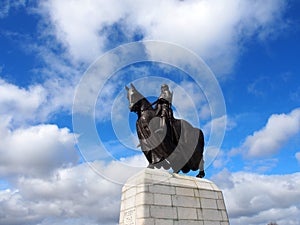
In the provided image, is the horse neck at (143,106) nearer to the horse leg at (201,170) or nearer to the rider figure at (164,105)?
the rider figure at (164,105)

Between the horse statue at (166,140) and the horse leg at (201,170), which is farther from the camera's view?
the horse leg at (201,170)

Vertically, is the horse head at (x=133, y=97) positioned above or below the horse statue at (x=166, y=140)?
above

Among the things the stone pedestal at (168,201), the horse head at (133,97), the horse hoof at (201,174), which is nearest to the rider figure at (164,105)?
the horse head at (133,97)

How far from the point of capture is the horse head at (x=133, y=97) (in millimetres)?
12398

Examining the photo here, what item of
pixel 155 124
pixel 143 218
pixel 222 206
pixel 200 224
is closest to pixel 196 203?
pixel 200 224

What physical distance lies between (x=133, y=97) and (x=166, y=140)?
2600mm

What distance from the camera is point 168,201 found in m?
10.1

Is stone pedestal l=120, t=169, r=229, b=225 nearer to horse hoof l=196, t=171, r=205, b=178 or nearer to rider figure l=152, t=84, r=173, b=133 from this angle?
horse hoof l=196, t=171, r=205, b=178

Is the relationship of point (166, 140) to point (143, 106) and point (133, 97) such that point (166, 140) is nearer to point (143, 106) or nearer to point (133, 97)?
point (143, 106)

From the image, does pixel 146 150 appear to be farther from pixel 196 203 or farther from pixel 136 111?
pixel 196 203

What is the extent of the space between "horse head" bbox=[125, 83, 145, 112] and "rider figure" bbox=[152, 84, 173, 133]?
82 centimetres

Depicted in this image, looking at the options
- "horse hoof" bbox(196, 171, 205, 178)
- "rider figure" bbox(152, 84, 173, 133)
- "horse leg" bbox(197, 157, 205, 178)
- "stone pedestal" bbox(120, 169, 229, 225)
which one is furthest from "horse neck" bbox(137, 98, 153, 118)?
"horse hoof" bbox(196, 171, 205, 178)

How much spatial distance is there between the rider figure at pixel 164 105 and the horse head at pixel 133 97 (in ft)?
2.71

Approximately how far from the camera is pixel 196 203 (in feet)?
35.4
